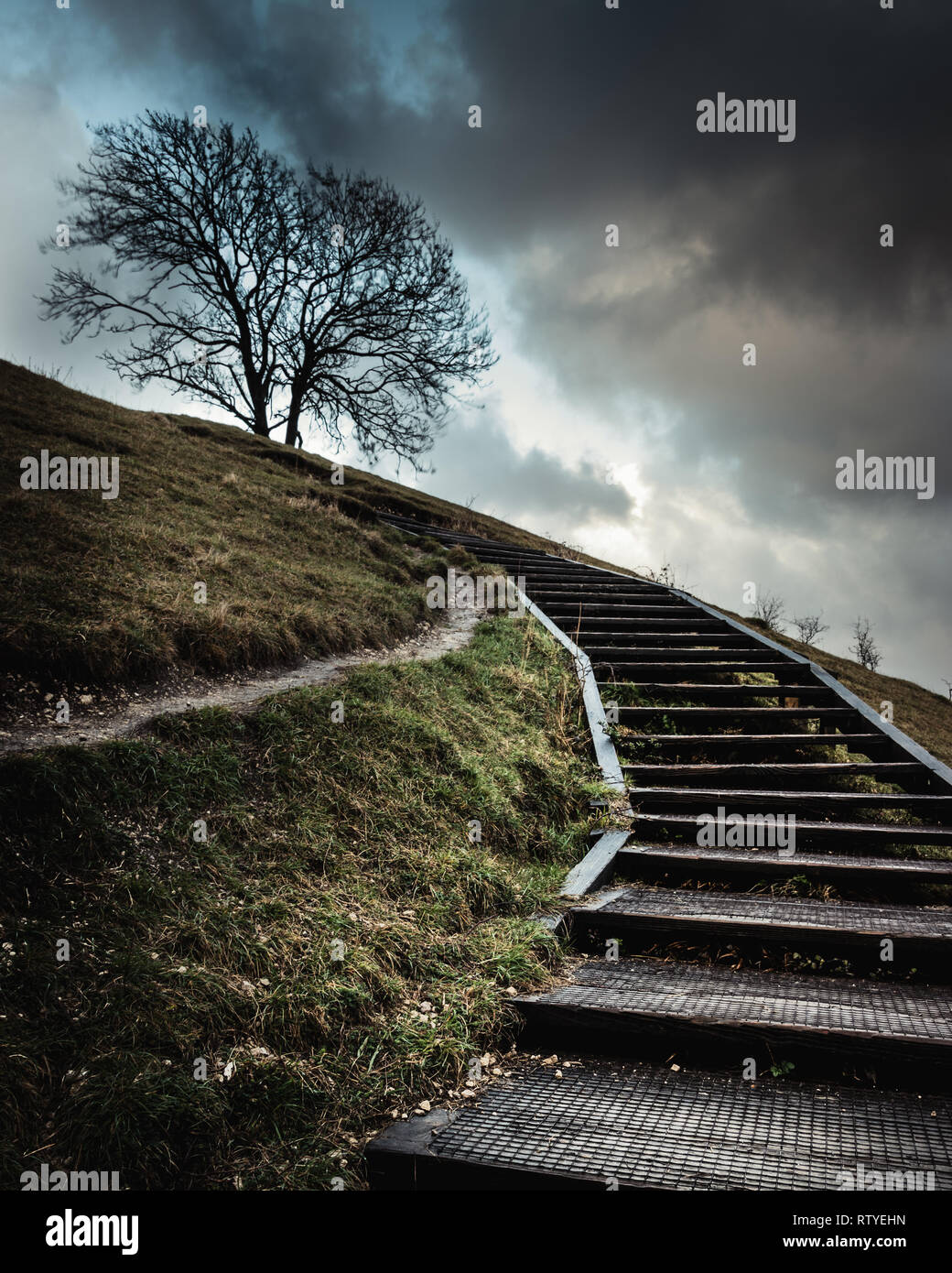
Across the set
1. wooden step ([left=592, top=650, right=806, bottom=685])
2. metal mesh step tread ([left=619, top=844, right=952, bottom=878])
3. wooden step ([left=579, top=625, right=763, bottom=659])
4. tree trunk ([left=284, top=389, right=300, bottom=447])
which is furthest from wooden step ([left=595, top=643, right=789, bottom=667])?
tree trunk ([left=284, top=389, right=300, bottom=447])

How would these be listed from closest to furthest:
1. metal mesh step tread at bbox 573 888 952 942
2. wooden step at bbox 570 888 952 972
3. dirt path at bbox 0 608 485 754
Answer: wooden step at bbox 570 888 952 972 < metal mesh step tread at bbox 573 888 952 942 < dirt path at bbox 0 608 485 754

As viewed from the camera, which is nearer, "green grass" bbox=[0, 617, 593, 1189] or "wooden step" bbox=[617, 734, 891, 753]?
"green grass" bbox=[0, 617, 593, 1189]

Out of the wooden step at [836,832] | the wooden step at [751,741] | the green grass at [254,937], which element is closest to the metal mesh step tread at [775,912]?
the green grass at [254,937]

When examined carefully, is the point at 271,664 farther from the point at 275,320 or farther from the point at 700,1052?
the point at 275,320

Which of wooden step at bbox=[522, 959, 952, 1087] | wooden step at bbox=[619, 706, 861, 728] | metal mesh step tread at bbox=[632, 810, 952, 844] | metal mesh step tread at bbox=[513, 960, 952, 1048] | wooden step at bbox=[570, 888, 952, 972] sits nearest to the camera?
wooden step at bbox=[522, 959, 952, 1087]

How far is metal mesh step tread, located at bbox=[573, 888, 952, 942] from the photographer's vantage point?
3391 millimetres

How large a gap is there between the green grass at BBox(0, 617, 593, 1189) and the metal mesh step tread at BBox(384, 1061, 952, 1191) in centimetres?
30

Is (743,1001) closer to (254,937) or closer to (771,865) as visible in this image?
(771,865)

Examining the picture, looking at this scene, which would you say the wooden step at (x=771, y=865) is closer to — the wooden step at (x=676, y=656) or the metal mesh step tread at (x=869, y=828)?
the metal mesh step tread at (x=869, y=828)

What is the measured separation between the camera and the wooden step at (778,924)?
10.8ft

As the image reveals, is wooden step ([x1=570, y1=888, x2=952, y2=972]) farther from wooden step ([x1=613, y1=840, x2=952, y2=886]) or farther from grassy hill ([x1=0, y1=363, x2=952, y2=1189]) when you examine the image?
grassy hill ([x1=0, y1=363, x2=952, y2=1189])

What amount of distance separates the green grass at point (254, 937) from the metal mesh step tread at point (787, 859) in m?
0.49

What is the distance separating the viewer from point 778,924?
11.3 ft

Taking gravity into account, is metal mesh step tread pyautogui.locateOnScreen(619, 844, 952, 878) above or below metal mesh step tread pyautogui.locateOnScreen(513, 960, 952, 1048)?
above
